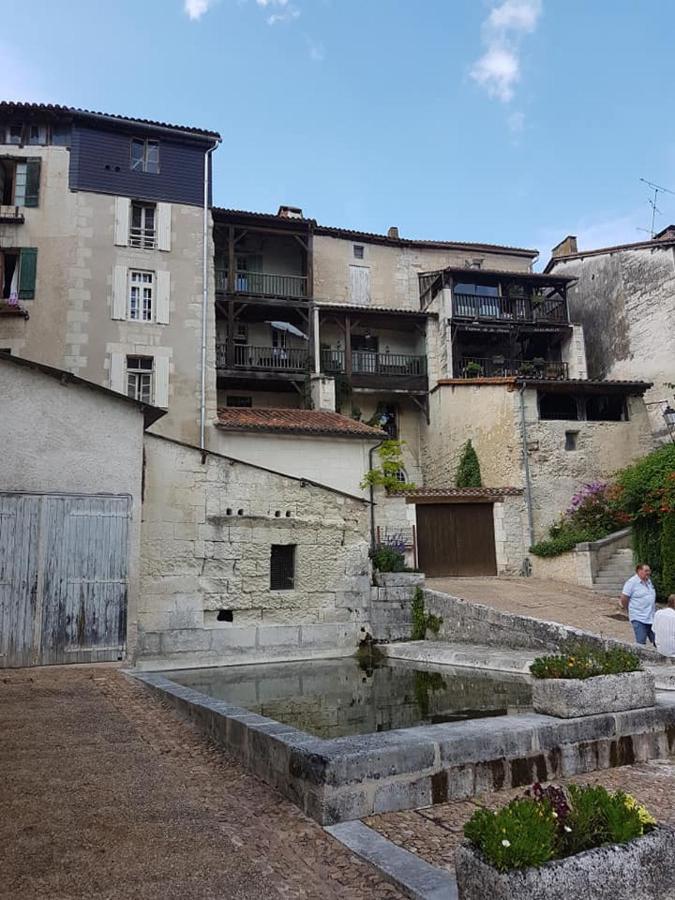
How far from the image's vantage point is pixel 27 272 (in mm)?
18641

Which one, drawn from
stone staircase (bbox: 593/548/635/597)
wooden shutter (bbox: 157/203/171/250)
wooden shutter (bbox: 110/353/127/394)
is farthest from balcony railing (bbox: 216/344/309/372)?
stone staircase (bbox: 593/548/635/597)

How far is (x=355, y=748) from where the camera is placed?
4031mm

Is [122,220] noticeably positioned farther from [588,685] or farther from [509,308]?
[588,685]

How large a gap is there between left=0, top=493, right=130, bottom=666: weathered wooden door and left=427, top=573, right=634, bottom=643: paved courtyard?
668cm

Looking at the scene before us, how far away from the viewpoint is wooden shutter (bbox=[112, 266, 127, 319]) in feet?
62.3

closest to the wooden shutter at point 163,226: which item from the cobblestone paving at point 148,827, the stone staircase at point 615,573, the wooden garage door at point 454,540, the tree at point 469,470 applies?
the wooden garage door at point 454,540

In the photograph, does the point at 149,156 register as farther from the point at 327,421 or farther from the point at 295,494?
the point at 295,494

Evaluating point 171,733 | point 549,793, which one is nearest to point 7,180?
point 171,733

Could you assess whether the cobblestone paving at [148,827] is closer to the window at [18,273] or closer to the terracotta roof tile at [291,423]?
the terracotta roof tile at [291,423]

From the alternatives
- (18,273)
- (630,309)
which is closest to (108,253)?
(18,273)

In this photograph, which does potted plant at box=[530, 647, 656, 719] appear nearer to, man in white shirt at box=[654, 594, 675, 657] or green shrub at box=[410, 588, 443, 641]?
man in white shirt at box=[654, 594, 675, 657]

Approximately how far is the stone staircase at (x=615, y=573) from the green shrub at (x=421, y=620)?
20.3 feet

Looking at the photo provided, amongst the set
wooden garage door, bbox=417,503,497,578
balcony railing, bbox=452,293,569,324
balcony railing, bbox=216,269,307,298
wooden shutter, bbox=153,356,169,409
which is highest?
balcony railing, bbox=216,269,307,298

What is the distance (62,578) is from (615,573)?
534 inches
